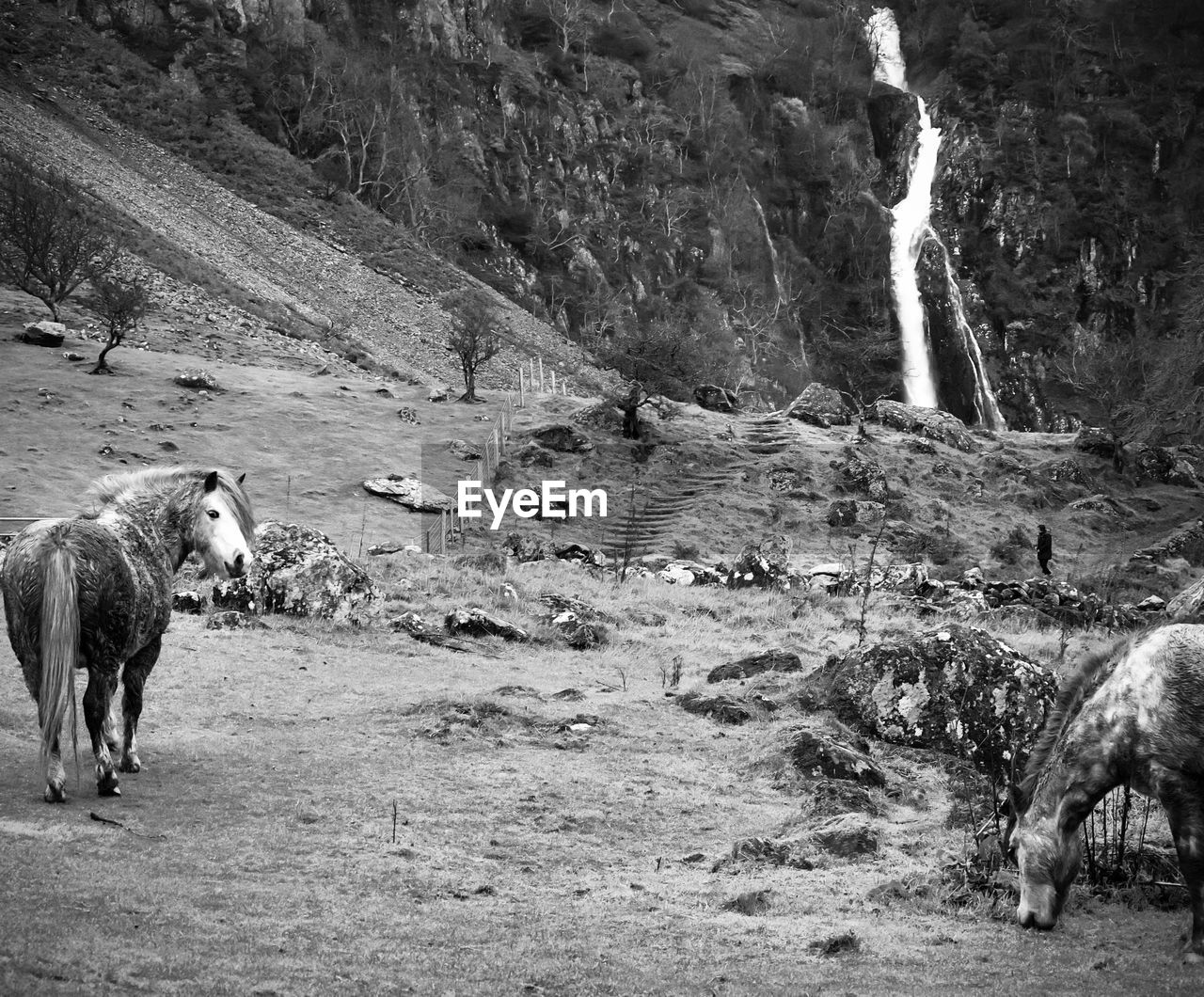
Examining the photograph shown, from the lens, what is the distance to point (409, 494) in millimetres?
38312

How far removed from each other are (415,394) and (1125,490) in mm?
30525

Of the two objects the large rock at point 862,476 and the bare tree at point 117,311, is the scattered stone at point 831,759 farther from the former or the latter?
the bare tree at point 117,311

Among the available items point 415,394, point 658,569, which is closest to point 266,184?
point 415,394

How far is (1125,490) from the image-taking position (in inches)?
2025

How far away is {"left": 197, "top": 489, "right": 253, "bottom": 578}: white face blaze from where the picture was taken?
10.9 meters

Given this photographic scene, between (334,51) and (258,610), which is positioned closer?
(258,610)

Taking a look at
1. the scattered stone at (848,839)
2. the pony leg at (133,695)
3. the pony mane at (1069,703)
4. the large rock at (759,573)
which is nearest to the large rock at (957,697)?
the scattered stone at (848,839)

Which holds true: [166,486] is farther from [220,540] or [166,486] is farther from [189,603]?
[189,603]

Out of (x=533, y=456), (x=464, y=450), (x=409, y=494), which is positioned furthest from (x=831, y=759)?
(x=533, y=456)

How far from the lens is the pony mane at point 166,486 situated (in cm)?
1086

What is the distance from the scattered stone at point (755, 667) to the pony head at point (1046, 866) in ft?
34.3

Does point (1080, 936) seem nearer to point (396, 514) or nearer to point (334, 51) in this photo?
point (396, 514)

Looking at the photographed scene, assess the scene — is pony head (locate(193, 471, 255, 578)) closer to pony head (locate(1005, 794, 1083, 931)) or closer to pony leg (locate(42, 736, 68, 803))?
pony leg (locate(42, 736, 68, 803))

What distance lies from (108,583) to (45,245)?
4123 cm
